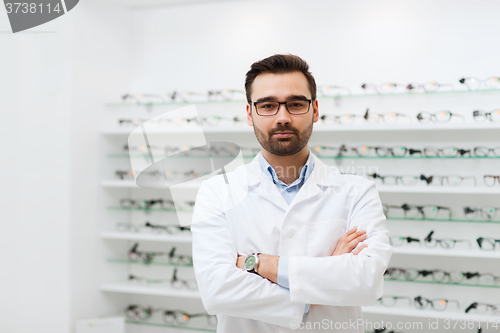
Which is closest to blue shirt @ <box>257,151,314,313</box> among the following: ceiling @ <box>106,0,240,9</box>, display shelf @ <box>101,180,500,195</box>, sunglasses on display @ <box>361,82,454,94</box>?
display shelf @ <box>101,180,500,195</box>

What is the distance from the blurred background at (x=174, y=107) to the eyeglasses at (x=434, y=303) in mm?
69

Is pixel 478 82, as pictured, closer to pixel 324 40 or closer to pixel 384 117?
pixel 384 117

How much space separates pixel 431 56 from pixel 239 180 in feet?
6.99

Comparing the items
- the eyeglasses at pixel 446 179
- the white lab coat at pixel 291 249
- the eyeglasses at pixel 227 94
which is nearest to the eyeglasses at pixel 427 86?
the eyeglasses at pixel 446 179

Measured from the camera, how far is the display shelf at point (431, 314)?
2844 millimetres

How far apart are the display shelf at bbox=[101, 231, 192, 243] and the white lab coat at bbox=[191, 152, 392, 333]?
5.62ft

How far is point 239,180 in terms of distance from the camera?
5.74 ft

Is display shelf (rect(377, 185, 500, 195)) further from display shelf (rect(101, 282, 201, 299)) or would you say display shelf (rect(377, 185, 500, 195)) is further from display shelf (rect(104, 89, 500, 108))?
display shelf (rect(101, 282, 201, 299))

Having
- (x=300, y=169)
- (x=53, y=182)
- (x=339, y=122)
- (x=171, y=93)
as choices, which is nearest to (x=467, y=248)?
(x=339, y=122)

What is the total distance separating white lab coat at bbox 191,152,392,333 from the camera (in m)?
1.51

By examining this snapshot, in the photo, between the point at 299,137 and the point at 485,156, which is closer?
the point at 299,137

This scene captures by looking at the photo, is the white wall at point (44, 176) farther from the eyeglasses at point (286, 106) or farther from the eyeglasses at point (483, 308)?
the eyeglasses at point (483, 308)

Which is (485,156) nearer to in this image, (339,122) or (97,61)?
(339,122)

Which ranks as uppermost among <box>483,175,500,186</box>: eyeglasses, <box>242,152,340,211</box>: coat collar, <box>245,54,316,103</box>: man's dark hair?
<box>245,54,316,103</box>: man's dark hair
